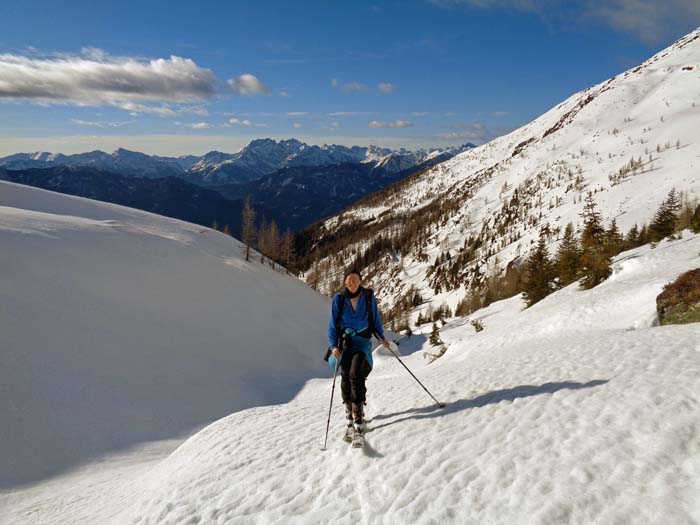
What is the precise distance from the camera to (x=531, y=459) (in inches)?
246

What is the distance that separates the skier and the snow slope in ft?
40.5

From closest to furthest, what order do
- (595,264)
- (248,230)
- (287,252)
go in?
(595,264), (248,230), (287,252)

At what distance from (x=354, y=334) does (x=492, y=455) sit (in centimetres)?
348

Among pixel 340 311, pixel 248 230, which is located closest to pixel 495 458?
pixel 340 311

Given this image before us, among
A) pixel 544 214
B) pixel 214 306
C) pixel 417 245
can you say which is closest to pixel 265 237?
pixel 214 306

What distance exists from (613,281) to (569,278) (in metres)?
11.4

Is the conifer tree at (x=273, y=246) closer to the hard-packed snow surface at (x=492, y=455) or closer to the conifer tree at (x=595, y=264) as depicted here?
the conifer tree at (x=595, y=264)

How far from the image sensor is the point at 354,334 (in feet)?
26.2

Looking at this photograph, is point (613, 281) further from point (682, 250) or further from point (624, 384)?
point (624, 384)

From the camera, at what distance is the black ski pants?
25.8 ft

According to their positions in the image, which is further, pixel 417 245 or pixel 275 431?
pixel 417 245

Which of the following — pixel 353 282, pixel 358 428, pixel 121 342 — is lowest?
pixel 121 342

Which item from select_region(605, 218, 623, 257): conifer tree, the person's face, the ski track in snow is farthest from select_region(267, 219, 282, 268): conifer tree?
the person's face

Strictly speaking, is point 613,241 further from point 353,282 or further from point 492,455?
point 353,282
